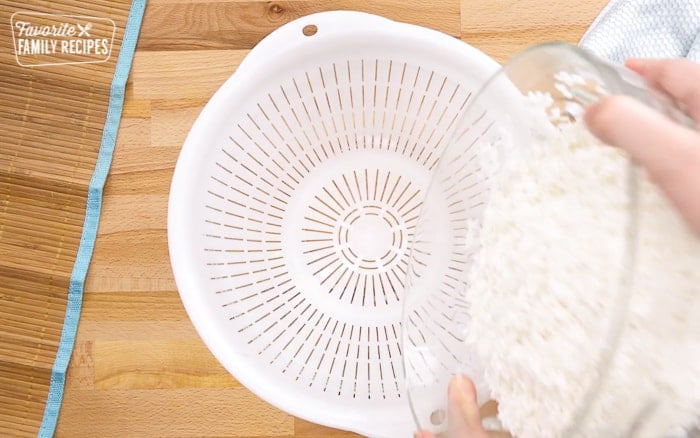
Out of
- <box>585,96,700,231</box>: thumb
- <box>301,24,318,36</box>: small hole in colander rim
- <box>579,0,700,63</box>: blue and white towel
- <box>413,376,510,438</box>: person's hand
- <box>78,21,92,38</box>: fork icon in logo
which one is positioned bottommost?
<box>413,376,510,438</box>: person's hand

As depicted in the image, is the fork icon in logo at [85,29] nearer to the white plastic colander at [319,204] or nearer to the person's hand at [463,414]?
the white plastic colander at [319,204]

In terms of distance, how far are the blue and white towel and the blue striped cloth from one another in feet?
1.86

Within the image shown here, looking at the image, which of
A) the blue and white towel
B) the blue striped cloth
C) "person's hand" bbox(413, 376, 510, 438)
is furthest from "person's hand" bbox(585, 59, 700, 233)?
the blue striped cloth

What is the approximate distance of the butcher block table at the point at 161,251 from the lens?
88cm

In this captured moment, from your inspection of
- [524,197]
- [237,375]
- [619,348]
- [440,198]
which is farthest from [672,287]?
[237,375]

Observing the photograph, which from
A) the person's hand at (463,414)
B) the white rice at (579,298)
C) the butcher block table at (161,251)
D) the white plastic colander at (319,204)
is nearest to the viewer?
the white rice at (579,298)

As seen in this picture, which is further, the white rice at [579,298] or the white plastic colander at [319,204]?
the white plastic colander at [319,204]

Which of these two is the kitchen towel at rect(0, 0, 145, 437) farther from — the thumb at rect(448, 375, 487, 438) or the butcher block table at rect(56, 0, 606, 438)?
the thumb at rect(448, 375, 487, 438)

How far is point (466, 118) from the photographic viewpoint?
2.00 feet

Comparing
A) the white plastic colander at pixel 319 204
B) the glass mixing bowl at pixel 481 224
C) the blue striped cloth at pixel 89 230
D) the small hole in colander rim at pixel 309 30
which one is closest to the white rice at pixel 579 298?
the glass mixing bowl at pixel 481 224

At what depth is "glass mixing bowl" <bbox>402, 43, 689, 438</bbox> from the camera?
1.44 feet

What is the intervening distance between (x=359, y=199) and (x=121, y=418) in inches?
16.5

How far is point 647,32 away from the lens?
792 millimetres

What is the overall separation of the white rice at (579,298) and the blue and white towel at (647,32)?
0.26 m
